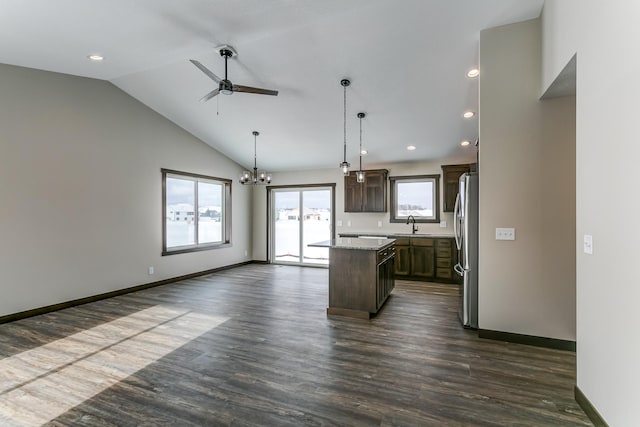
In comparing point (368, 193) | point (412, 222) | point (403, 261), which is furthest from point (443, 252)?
point (368, 193)

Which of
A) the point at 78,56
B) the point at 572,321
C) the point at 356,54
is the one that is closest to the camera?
the point at 572,321

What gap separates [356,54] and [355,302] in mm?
3049

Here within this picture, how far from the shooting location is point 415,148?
614 centimetres

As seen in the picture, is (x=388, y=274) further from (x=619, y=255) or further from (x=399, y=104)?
(x=619, y=255)

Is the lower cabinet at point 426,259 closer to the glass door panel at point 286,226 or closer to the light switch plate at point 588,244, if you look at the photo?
the glass door panel at point 286,226

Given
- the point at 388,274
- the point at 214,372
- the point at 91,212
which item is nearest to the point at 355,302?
the point at 388,274

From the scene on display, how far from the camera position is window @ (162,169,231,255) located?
6062 millimetres

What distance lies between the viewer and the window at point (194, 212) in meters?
6.06

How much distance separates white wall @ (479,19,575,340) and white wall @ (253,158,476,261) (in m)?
2.95

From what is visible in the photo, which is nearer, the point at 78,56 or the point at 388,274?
the point at 78,56

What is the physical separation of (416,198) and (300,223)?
295 cm

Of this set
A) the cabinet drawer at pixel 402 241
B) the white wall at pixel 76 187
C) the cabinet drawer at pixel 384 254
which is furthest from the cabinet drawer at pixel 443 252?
the white wall at pixel 76 187

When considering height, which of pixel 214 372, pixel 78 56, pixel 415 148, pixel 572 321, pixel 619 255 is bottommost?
pixel 214 372

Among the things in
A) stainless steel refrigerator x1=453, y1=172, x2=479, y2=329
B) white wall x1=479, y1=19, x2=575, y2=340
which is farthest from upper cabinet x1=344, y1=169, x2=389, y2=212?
white wall x1=479, y1=19, x2=575, y2=340
